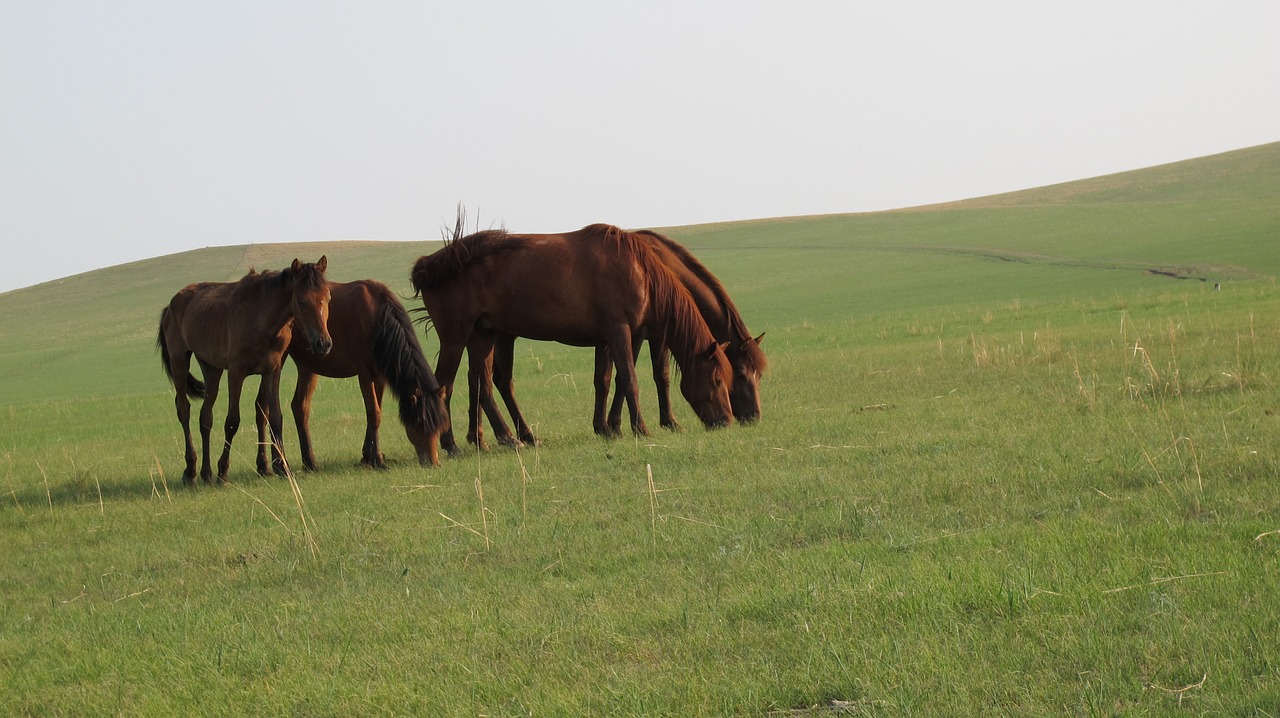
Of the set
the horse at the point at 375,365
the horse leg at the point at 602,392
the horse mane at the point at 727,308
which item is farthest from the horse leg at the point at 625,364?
the horse at the point at 375,365

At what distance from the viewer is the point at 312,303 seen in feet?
33.8

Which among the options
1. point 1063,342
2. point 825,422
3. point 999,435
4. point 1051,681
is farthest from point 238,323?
point 1063,342

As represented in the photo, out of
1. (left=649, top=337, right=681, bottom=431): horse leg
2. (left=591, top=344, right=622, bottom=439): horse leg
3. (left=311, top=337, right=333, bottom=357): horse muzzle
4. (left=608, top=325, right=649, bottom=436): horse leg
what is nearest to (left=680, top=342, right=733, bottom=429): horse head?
(left=649, top=337, right=681, bottom=431): horse leg

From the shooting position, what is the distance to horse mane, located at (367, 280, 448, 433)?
10.6 metres

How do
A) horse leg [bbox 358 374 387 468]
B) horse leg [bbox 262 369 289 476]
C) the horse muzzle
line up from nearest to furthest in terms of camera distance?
1. the horse muzzle
2. horse leg [bbox 262 369 289 476]
3. horse leg [bbox 358 374 387 468]

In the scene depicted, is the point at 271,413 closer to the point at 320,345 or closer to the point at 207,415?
the point at 207,415

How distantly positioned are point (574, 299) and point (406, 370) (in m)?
2.01

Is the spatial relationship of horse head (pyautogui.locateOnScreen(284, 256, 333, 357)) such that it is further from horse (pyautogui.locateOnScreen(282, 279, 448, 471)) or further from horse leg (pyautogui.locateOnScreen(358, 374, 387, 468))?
horse leg (pyautogui.locateOnScreen(358, 374, 387, 468))

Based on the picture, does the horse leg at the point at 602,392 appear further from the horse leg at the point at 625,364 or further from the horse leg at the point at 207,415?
the horse leg at the point at 207,415

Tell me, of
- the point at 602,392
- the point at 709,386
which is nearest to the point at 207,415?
the point at 602,392

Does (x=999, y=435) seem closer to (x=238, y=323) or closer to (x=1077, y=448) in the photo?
(x=1077, y=448)

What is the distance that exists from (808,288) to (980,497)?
117 ft

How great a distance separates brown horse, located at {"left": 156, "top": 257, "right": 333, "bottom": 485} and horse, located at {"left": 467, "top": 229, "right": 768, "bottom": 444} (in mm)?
2144

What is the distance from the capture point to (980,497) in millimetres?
6645
